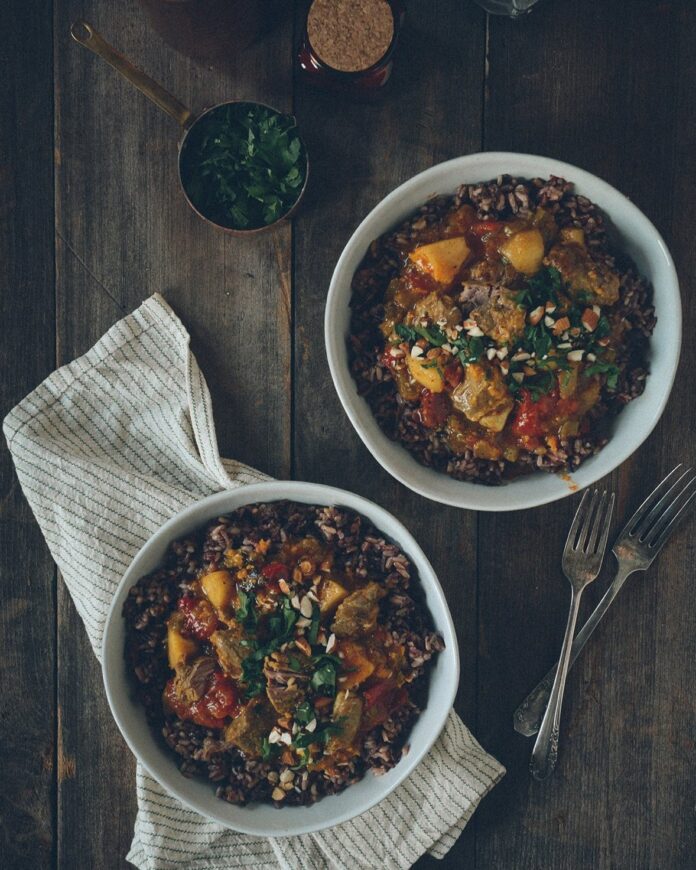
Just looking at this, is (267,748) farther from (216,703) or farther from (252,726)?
(216,703)

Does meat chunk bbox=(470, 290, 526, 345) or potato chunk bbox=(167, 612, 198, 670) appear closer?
meat chunk bbox=(470, 290, 526, 345)

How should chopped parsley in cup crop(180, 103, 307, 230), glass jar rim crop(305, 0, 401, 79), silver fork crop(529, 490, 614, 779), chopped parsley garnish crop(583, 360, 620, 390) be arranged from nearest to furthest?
chopped parsley garnish crop(583, 360, 620, 390) → glass jar rim crop(305, 0, 401, 79) → chopped parsley in cup crop(180, 103, 307, 230) → silver fork crop(529, 490, 614, 779)

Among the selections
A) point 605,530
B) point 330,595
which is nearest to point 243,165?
point 330,595

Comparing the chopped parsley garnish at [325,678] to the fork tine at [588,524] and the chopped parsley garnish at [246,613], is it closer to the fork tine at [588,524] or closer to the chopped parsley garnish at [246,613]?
the chopped parsley garnish at [246,613]

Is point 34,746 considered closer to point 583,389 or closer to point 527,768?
point 527,768

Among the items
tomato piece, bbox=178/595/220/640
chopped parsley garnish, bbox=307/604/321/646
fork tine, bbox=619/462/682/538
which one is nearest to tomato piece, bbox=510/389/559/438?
fork tine, bbox=619/462/682/538

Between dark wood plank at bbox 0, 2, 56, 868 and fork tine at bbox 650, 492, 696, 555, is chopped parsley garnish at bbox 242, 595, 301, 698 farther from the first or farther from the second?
fork tine at bbox 650, 492, 696, 555

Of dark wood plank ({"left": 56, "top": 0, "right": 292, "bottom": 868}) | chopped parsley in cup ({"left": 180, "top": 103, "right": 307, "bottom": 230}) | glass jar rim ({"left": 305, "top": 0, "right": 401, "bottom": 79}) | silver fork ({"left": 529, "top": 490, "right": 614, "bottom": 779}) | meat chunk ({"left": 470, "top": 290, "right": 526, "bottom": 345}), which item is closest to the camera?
meat chunk ({"left": 470, "top": 290, "right": 526, "bottom": 345})

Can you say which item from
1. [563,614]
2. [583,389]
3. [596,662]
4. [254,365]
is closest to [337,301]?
[254,365]
